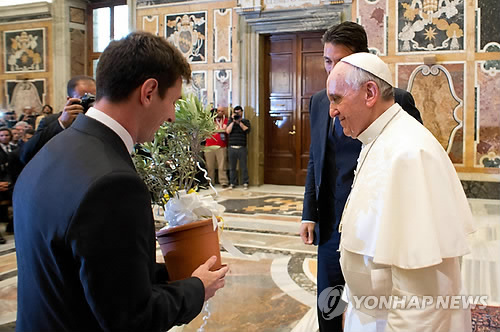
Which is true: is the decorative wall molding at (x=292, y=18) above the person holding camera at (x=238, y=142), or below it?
above

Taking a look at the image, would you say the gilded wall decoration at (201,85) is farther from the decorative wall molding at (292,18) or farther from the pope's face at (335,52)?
the pope's face at (335,52)

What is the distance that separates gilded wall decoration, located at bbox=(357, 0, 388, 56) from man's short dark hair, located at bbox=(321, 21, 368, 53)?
6.86 meters

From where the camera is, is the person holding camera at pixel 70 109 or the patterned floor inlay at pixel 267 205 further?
the patterned floor inlay at pixel 267 205

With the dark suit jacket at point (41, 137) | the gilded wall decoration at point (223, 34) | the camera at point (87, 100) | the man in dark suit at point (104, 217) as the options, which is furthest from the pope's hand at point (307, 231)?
the gilded wall decoration at point (223, 34)

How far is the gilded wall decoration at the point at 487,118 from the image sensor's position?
8.09 metres

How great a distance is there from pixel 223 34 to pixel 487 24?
5.11 meters

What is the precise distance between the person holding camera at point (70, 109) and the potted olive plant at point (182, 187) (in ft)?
5.54

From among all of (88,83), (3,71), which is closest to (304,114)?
(88,83)

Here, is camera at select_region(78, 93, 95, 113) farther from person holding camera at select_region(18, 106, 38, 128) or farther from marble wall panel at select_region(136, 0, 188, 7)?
marble wall panel at select_region(136, 0, 188, 7)

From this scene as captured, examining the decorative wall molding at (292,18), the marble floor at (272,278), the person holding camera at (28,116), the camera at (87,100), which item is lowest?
the marble floor at (272,278)

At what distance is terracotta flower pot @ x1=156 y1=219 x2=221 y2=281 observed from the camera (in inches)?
53.9

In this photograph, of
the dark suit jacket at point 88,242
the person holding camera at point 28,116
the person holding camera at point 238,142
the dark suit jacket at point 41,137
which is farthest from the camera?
the person holding camera at point 28,116

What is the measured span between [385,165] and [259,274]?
282cm

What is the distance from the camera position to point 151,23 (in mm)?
10797
